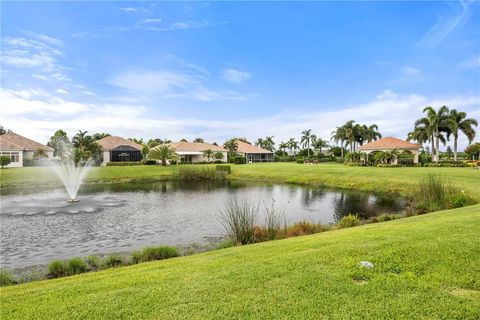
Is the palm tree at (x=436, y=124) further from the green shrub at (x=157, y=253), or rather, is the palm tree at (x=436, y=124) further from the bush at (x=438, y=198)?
the green shrub at (x=157, y=253)

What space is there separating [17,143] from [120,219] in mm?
42464

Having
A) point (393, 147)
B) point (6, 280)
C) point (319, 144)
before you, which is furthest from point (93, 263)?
point (319, 144)

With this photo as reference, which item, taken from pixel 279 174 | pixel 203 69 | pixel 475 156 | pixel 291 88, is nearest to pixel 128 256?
pixel 203 69

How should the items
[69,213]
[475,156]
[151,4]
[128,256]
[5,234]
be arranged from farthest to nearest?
[475,156], [151,4], [69,213], [5,234], [128,256]

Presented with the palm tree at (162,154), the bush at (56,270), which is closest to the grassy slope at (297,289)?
the bush at (56,270)

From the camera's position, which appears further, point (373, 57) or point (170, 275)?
point (373, 57)

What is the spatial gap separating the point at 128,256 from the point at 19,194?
737 inches

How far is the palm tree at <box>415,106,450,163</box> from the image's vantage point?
44.8 metres

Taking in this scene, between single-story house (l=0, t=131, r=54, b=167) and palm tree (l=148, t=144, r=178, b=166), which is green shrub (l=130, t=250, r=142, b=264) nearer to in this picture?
palm tree (l=148, t=144, r=178, b=166)

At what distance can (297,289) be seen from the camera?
3977 millimetres

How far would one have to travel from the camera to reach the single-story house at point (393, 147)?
47375 millimetres

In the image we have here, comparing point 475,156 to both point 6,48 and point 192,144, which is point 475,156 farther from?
point 6,48

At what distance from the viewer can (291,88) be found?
36.3m

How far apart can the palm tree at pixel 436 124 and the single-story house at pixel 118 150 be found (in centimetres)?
4890
